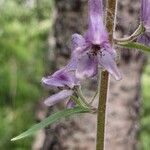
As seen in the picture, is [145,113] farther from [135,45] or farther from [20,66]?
[135,45]

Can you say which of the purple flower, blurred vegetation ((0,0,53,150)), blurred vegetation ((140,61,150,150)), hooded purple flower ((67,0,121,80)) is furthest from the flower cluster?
blurred vegetation ((140,61,150,150))

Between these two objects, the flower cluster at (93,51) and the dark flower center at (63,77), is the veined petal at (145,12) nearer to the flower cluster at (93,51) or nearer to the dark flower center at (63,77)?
the flower cluster at (93,51)

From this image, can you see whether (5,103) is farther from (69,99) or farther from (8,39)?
(69,99)

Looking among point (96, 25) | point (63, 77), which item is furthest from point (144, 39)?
point (63, 77)

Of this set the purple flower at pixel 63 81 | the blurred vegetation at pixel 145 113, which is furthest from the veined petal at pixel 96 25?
the blurred vegetation at pixel 145 113

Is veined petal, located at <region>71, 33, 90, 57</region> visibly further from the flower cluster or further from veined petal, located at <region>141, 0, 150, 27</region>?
veined petal, located at <region>141, 0, 150, 27</region>

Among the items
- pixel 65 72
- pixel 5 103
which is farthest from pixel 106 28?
pixel 5 103
